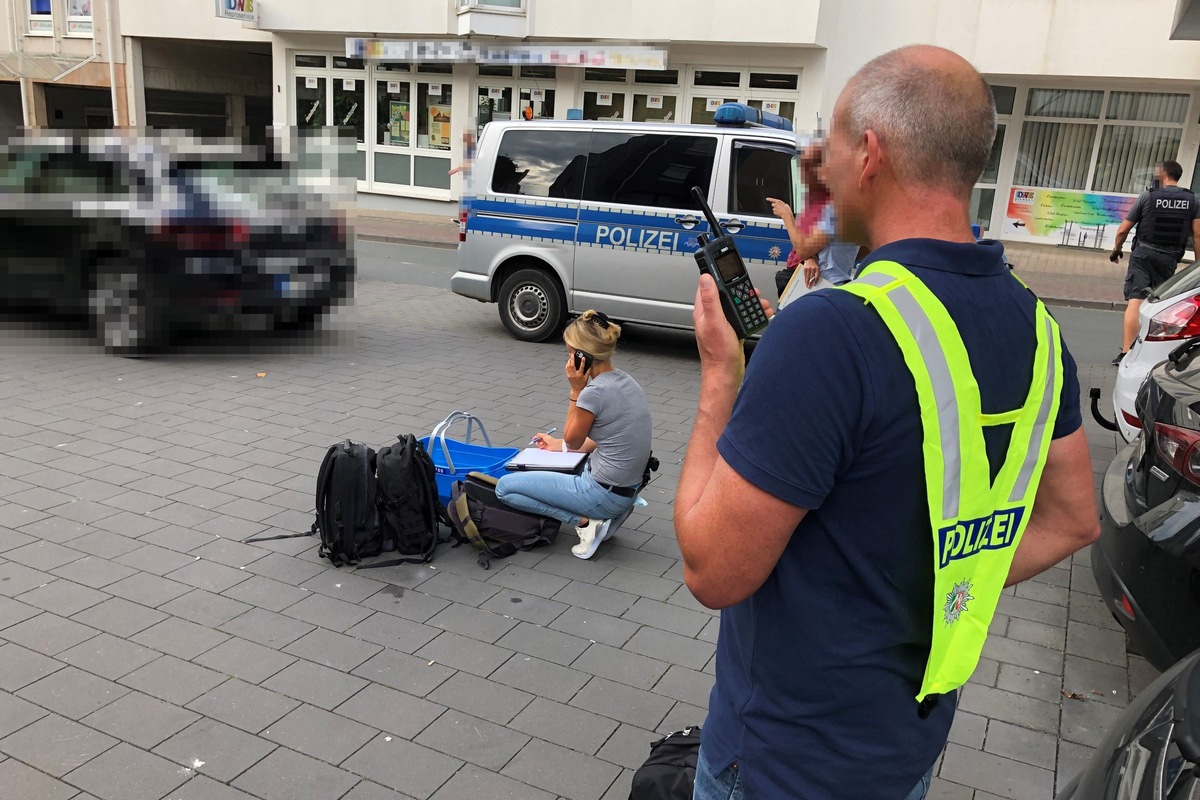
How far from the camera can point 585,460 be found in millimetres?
4855

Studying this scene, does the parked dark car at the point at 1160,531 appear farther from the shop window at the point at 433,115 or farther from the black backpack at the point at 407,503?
the shop window at the point at 433,115

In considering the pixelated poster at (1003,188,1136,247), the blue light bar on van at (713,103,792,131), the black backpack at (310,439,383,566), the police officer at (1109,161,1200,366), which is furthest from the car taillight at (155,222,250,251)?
the pixelated poster at (1003,188,1136,247)

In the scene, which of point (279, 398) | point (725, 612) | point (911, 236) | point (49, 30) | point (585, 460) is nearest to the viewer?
point (911, 236)

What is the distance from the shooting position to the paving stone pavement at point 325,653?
9.96ft

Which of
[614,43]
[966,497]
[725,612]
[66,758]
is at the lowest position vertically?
[66,758]

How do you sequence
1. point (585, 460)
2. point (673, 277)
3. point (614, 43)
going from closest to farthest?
1. point (585, 460)
2. point (673, 277)
3. point (614, 43)

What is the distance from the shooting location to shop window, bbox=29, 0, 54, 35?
2467cm

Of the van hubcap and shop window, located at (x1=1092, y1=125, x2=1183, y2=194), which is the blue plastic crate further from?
shop window, located at (x1=1092, y1=125, x2=1183, y2=194)

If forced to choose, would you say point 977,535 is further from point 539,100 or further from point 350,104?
point 350,104

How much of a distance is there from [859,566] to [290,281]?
23.1 ft

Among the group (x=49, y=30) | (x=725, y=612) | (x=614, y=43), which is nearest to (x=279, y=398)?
(x=725, y=612)

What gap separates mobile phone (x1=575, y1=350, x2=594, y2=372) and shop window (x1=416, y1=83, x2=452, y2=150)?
17.6 metres

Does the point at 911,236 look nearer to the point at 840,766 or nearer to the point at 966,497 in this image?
the point at 966,497

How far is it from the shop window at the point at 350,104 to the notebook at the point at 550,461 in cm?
1854
